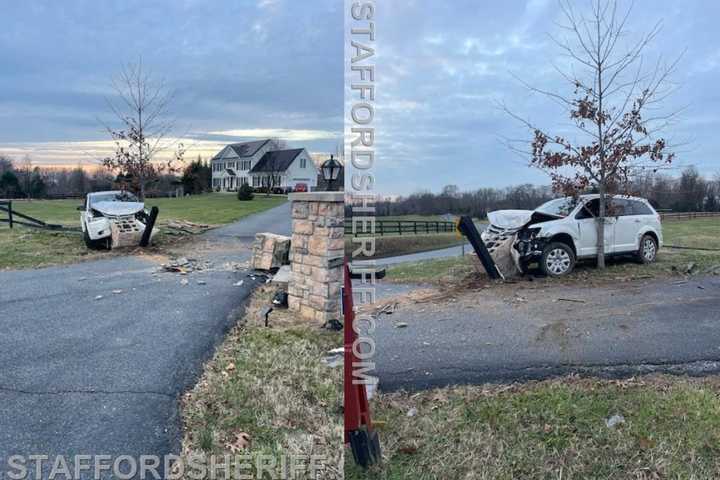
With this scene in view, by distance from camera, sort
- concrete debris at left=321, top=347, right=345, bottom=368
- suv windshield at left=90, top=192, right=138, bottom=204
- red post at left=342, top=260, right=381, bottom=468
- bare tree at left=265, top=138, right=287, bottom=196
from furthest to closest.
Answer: bare tree at left=265, top=138, right=287, bottom=196, suv windshield at left=90, top=192, right=138, bottom=204, concrete debris at left=321, top=347, right=345, bottom=368, red post at left=342, top=260, right=381, bottom=468

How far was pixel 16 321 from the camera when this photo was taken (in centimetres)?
631

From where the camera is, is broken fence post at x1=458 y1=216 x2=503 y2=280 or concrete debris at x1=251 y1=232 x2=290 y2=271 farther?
concrete debris at x1=251 y1=232 x2=290 y2=271

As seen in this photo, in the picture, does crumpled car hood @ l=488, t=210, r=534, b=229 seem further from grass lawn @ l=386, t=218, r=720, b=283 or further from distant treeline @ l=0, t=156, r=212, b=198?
distant treeline @ l=0, t=156, r=212, b=198

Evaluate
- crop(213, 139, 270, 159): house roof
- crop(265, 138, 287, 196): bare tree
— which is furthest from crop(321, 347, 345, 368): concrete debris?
crop(213, 139, 270, 159): house roof

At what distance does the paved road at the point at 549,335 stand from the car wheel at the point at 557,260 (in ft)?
3.34

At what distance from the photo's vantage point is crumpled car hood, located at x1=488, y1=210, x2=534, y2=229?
969 cm

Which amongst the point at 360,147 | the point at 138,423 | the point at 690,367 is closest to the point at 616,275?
the point at 690,367

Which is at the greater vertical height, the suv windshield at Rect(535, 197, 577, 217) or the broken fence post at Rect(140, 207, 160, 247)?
the suv windshield at Rect(535, 197, 577, 217)

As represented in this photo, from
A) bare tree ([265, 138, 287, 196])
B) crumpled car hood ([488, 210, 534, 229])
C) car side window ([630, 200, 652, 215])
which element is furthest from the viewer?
bare tree ([265, 138, 287, 196])

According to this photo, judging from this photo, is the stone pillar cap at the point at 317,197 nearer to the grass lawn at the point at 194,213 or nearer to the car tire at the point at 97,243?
the car tire at the point at 97,243

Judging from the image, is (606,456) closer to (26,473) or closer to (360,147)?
(360,147)

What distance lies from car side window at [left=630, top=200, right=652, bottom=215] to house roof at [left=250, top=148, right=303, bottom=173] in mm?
22264

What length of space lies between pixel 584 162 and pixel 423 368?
658 cm

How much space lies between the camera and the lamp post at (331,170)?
6.04m
